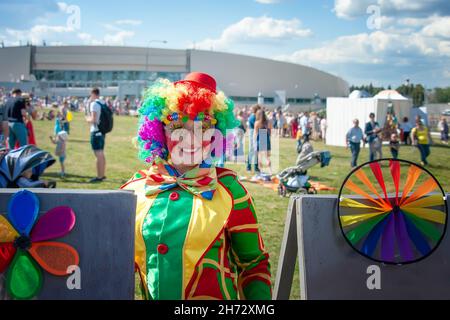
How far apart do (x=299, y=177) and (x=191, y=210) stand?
7.68m

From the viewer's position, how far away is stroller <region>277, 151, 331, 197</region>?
9461 mm

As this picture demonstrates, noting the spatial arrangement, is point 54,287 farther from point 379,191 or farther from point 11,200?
point 379,191

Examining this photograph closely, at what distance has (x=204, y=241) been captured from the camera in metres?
2.01

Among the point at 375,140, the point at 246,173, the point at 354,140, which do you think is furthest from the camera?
the point at 375,140

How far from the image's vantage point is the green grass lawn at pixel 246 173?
23.5 feet

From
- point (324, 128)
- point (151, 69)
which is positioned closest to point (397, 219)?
point (324, 128)

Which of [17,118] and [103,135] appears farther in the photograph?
[17,118]

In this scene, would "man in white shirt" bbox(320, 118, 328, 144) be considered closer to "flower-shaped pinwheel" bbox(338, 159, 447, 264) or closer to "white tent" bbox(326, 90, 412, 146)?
"white tent" bbox(326, 90, 412, 146)

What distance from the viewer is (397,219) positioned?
7.18 ft

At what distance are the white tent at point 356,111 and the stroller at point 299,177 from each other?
45.9 ft

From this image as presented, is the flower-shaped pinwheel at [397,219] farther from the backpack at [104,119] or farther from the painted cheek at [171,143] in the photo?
the backpack at [104,119]

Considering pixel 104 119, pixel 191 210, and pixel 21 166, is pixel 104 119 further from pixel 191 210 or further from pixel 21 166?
pixel 191 210

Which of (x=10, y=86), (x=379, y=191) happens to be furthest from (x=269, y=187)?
(x=10, y=86)
